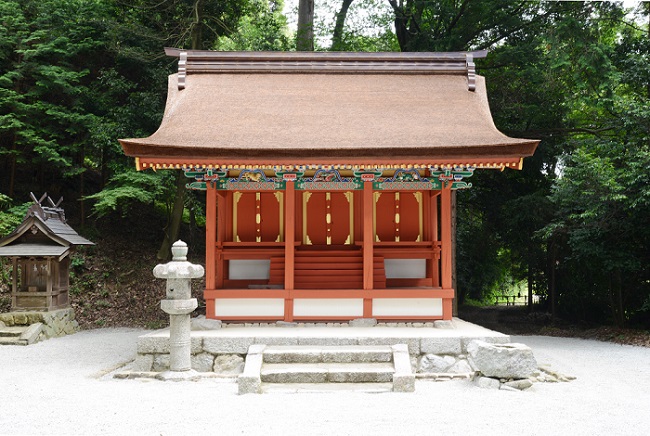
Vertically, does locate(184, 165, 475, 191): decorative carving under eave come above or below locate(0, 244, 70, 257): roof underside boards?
above

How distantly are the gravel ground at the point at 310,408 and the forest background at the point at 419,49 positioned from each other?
236 inches

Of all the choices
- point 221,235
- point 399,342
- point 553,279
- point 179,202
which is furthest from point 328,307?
point 553,279

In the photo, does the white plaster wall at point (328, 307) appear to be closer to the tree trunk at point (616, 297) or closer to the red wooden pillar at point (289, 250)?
the red wooden pillar at point (289, 250)

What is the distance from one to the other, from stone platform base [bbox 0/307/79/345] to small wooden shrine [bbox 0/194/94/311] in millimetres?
273

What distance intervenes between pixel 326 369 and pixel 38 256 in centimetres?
790

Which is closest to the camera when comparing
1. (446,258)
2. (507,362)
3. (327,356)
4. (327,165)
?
(507,362)

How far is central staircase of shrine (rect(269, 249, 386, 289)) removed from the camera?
10.4m

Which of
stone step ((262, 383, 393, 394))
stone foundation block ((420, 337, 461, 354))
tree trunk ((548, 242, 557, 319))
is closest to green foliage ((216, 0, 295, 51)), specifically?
tree trunk ((548, 242, 557, 319))

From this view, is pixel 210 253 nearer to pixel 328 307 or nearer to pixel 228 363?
pixel 228 363

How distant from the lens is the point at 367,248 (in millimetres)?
9562

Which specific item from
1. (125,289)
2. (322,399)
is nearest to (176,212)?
(125,289)

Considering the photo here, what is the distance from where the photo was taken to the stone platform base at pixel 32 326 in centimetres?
1102

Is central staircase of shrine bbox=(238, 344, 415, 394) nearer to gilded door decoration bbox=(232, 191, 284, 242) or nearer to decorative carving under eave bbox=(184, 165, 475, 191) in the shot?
decorative carving under eave bbox=(184, 165, 475, 191)

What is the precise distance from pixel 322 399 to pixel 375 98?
6.63 m
